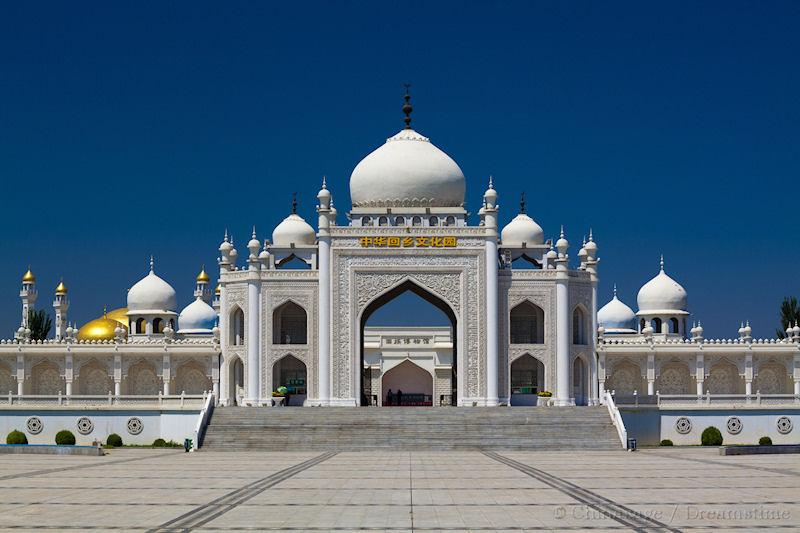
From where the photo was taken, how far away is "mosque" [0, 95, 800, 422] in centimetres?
3919

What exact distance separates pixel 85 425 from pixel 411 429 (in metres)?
10.4

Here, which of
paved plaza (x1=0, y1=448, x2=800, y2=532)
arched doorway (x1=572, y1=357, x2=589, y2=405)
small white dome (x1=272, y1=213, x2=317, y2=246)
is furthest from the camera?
small white dome (x1=272, y1=213, x2=317, y2=246)

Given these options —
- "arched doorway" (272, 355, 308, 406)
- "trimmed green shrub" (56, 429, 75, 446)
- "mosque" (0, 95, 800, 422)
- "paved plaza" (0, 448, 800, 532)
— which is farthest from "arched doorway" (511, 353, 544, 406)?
"trimmed green shrub" (56, 429, 75, 446)

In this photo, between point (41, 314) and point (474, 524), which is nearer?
point (474, 524)

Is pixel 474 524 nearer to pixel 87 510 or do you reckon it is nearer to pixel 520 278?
pixel 87 510

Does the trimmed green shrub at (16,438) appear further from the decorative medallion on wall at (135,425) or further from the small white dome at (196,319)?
the small white dome at (196,319)

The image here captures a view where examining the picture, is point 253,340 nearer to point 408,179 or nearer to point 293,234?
point 293,234

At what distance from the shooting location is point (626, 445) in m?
32.3

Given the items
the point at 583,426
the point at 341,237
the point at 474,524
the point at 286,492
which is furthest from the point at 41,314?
the point at 474,524

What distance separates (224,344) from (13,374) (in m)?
7.09

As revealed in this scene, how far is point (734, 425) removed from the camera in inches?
1463

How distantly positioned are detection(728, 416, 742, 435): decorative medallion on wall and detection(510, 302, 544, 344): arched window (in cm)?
730

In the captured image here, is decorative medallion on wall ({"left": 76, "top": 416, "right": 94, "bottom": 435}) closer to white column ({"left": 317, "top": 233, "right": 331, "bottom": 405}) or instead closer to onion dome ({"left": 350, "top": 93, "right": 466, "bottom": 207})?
white column ({"left": 317, "top": 233, "right": 331, "bottom": 405})

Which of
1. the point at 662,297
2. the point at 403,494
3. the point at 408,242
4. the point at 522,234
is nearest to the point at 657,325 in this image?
the point at 662,297
